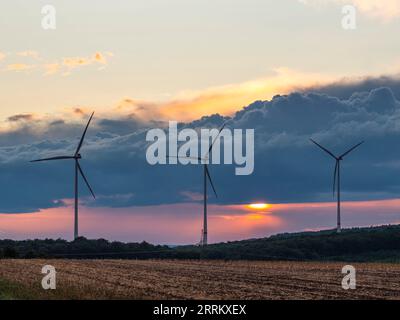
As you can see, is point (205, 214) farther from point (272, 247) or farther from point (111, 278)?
point (111, 278)

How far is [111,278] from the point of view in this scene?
6625cm

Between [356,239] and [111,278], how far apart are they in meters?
87.5

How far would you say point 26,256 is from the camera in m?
123

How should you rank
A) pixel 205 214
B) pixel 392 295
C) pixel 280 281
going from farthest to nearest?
pixel 205 214 → pixel 280 281 → pixel 392 295

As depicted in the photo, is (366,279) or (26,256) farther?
(26,256)
